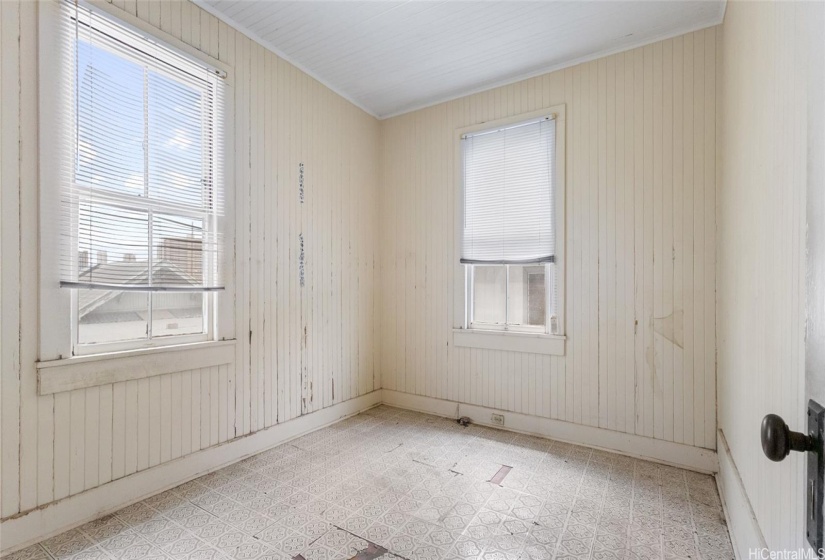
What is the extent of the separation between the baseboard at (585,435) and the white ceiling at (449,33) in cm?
301

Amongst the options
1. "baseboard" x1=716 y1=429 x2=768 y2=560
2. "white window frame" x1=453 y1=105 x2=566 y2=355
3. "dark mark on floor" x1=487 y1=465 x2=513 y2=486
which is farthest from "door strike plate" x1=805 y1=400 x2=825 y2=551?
"white window frame" x1=453 y1=105 x2=566 y2=355

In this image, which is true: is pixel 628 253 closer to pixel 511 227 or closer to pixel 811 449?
pixel 511 227

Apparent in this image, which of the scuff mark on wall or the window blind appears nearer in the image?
the window blind

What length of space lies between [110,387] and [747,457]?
3.25 metres

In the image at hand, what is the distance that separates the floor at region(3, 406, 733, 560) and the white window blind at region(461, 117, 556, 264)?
5.60 feet

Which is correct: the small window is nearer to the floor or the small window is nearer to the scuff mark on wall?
the scuff mark on wall

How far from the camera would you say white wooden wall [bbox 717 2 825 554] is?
40.1 inches

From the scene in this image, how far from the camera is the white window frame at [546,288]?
128 inches

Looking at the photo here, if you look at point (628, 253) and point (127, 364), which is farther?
point (628, 253)

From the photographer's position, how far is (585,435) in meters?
3.10

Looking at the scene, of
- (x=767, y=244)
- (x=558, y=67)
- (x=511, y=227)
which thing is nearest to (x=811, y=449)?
(x=767, y=244)

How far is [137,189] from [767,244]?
10.2ft

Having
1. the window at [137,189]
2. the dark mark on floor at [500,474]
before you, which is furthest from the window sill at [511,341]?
the window at [137,189]

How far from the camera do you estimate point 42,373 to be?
1907 mm
